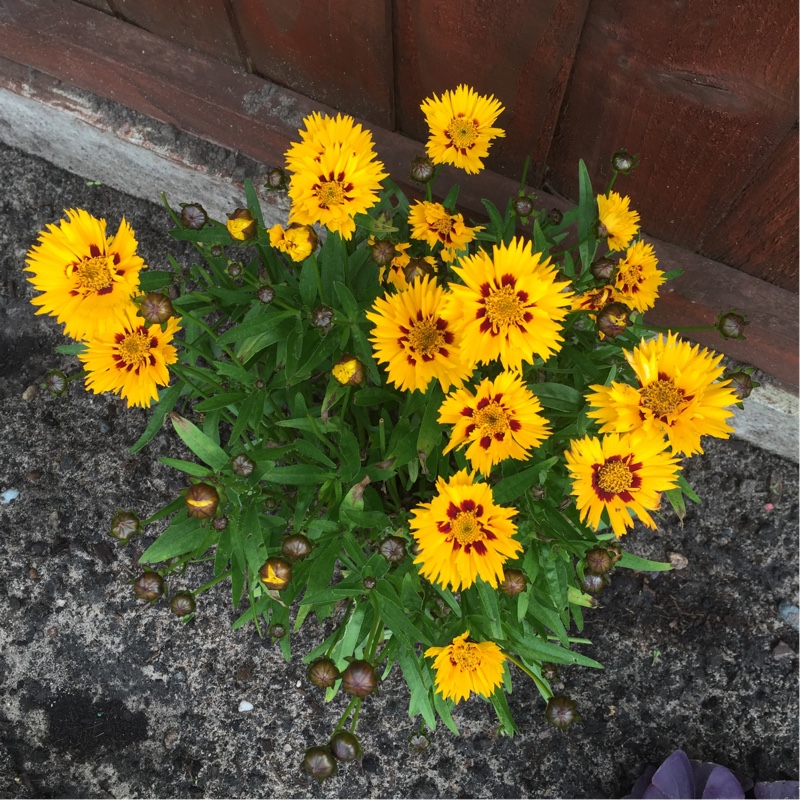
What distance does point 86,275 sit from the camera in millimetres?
1119

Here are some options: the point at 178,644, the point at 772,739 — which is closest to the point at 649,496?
the point at 772,739

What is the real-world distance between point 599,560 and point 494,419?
0.28m

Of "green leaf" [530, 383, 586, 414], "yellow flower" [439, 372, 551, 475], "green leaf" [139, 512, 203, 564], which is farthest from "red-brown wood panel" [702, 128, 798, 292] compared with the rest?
"green leaf" [139, 512, 203, 564]

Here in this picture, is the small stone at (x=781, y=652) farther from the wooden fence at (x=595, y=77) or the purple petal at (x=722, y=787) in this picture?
the wooden fence at (x=595, y=77)

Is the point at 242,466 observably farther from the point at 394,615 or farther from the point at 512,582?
the point at 512,582

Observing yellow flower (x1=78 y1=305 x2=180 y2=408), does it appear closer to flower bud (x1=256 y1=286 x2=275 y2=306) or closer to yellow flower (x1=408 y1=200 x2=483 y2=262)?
flower bud (x1=256 y1=286 x2=275 y2=306)

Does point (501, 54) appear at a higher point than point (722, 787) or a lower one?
higher

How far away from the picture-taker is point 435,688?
4.77 feet

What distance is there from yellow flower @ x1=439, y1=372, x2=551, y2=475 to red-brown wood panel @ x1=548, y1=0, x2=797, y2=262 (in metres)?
0.60

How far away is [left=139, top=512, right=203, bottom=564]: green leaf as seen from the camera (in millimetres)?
1294

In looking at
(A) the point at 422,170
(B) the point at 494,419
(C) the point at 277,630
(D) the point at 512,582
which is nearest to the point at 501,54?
(A) the point at 422,170

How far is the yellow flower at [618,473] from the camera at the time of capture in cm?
109

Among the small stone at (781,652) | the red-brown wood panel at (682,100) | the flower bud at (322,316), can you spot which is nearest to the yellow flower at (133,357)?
the flower bud at (322,316)

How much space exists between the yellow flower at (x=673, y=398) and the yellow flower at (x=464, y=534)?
22cm
